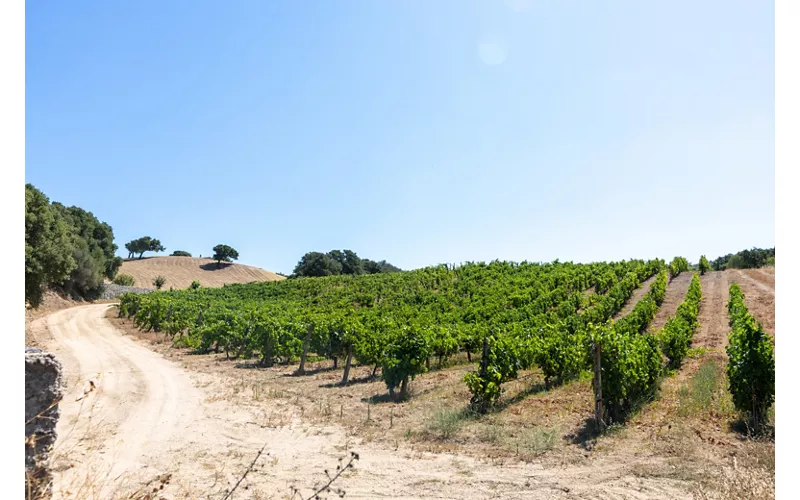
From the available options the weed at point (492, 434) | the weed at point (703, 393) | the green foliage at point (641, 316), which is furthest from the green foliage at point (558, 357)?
the weed at point (492, 434)

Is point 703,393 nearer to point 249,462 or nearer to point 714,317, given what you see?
point 249,462

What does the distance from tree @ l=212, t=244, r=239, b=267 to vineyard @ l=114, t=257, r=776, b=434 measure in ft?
232

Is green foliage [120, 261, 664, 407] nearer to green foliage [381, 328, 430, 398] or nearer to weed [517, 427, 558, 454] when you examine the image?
green foliage [381, 328, 430, 398]

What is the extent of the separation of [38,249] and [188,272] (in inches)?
2950

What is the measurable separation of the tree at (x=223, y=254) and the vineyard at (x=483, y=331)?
232 feet

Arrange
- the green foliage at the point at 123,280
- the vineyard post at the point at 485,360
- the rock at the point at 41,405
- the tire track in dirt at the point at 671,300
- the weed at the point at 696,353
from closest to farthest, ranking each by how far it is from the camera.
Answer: the rock at the point at 41,405, the vineyard post at the point at 485,360, the weed at the point at 696,353, the tire track in dirt at the point at 671,300, the green foliage at the point at 123,280

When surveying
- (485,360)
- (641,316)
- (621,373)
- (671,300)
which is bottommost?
(671,300)

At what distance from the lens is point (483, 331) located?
20.2 meters

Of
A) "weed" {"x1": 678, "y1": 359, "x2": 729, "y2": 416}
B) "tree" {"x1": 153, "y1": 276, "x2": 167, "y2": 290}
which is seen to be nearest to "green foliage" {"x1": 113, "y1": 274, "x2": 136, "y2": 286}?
"tree" {"x1": 153, "y1": 276, "x2": 167, "y2": 290}

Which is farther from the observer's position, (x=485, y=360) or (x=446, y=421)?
(x=485, y=360)

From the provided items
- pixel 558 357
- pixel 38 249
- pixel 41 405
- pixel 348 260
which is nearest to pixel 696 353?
pixel 558 357

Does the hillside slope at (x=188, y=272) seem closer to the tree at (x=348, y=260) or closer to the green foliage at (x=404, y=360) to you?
the tree at (x=348, y=260)

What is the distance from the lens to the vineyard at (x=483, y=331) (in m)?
12.1

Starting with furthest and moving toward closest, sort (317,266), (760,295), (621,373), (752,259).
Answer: (317,266)
(752,259)
(760,295)
(621,373)
